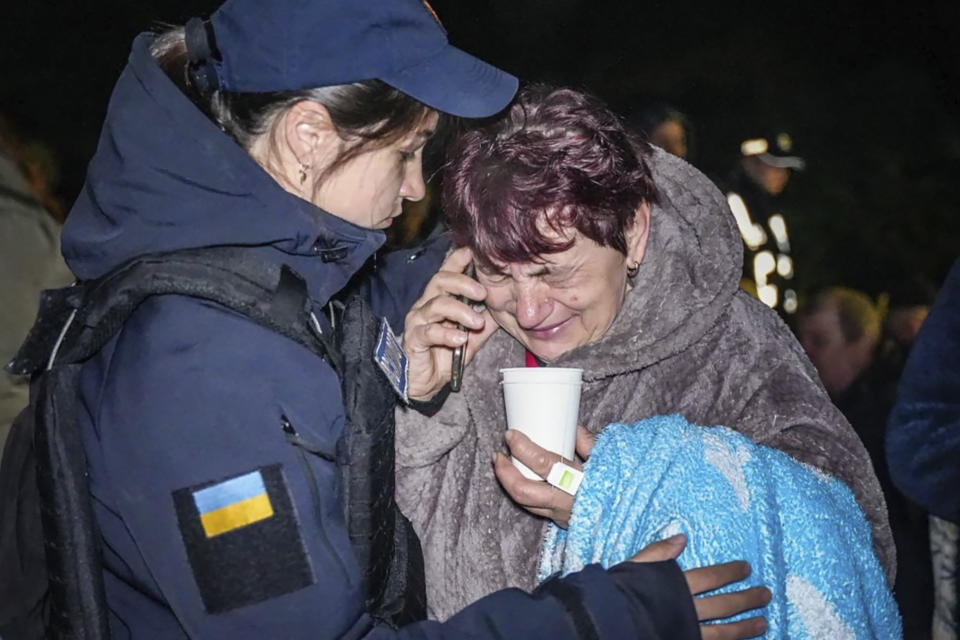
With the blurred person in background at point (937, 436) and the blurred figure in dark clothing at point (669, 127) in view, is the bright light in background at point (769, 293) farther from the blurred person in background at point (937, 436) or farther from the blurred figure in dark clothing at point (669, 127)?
the blurred person in background at point (937, 436)

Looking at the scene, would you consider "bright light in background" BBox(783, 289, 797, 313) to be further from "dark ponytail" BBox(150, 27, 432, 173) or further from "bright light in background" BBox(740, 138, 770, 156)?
"dark ponytail" BBox(150, 27, 432, 173)

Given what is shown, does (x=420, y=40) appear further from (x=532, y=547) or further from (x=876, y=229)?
(x=876, y=229)

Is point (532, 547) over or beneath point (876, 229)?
beneath

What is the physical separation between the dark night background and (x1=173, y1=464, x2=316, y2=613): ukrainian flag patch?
8.87ft

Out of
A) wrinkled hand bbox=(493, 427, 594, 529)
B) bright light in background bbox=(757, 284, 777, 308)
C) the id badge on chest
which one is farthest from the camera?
bright light in background bbox=(757, 284, 777, 308)

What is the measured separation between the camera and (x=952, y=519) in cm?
227

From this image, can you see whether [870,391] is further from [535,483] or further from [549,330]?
[535,483]

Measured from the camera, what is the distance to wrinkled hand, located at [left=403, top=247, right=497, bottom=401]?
1711mm

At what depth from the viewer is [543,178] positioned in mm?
1668

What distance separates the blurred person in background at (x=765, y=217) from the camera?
324 cm

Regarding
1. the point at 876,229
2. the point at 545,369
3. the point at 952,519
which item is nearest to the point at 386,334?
the point at 545,369

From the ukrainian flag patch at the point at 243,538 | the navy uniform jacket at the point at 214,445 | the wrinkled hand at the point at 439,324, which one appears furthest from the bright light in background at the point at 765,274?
the ukrainian flag patch at the point at 243,538

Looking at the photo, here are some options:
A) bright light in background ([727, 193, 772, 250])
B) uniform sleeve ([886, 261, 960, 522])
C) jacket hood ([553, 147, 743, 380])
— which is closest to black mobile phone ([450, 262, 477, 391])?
jacket hood ([553, 147, 743, 380])

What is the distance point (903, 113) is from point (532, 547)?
7.41ft
